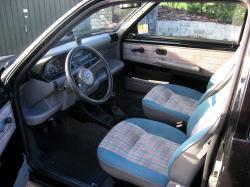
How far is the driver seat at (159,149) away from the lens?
1350 millimetres

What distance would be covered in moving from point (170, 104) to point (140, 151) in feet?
2.38

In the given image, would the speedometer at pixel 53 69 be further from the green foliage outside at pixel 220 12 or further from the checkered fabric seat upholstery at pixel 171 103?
the green foliage outside at pixel 220 12

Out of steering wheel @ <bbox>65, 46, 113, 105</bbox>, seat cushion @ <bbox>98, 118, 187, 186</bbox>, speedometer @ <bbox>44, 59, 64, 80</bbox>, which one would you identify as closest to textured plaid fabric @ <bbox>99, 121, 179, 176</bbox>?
seat cushion @ <bbox>98, 118, 187, 186</bbox>

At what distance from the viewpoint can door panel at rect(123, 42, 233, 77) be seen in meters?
2.65

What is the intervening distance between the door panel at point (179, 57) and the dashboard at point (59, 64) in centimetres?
79

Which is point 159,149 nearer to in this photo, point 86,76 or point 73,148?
point 86,76

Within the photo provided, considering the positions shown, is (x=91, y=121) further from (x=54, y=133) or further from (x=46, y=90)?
(x=46, y=90)

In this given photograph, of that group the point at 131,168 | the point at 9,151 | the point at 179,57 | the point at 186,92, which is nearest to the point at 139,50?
the point at 179,57

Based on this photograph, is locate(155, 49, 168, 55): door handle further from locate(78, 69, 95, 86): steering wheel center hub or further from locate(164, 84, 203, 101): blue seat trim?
locate(78, 69, 95, 86): steering wheel center hub

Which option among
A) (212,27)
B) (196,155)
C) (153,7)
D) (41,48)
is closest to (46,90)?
(41,48)

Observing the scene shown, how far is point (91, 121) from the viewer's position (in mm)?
2600

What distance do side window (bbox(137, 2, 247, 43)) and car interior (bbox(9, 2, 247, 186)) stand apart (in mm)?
22

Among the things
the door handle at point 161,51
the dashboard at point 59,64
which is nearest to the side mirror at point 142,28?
the door handle at point 161,51

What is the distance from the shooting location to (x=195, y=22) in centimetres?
276
